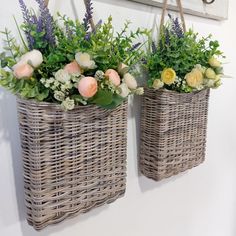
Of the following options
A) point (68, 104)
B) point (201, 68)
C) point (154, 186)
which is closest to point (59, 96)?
point (68, 104)

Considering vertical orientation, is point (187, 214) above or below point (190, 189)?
below

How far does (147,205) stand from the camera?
93 cm

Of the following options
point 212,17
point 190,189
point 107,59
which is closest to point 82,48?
point 107,59

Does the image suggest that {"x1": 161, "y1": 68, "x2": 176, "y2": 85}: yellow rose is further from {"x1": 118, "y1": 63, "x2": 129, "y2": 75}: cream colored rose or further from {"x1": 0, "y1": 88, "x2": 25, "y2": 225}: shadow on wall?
{"x1": 0, "y1": 88, "x2": 25, "y2": 225}: shadow on wall

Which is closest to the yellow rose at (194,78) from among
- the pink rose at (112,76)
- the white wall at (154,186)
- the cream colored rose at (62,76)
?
the white wall at (154,186)

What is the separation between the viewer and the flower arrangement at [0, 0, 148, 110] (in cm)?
48

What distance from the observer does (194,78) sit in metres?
0.72

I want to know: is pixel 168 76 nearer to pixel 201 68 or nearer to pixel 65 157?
pixel 201 68

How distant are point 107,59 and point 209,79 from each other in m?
0.38

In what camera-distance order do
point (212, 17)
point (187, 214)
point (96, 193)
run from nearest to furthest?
point (96, 193) < point (212, 17) < point (187, 214)

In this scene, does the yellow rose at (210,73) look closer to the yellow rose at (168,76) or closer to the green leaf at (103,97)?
the yellow rose at (168,76)

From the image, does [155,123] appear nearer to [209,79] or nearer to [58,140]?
[209,79]

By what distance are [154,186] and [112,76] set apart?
561mm

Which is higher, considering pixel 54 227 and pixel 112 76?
pixel 112 76
